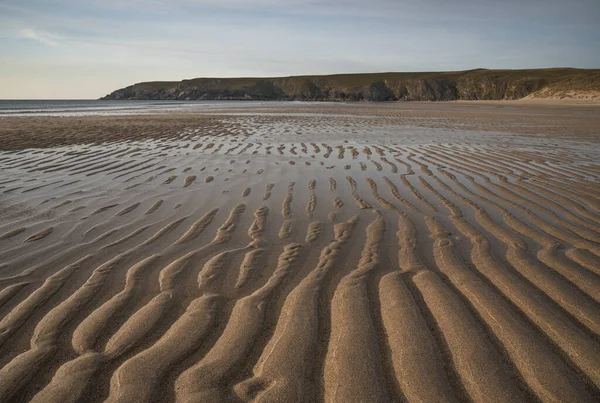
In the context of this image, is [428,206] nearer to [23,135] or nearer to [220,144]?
[220,144]

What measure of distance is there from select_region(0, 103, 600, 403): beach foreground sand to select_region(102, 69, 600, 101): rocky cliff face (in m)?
57.4

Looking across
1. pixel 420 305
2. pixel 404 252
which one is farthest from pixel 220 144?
pixel 420 305

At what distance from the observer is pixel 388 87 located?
316ft

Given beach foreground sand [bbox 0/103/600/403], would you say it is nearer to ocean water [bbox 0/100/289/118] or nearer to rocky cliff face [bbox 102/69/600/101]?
ocean water [bbox 0/100/289/118]

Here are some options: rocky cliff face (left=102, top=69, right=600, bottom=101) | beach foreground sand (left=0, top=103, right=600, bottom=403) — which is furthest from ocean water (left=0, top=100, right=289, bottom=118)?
→ rocky cliff face (left=102, top=69, right=600, bottom=101)

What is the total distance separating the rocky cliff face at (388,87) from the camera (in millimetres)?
68625

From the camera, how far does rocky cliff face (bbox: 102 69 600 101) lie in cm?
6862

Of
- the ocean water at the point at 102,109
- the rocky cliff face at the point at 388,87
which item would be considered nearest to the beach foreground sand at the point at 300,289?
the ocean water at the point at 102,109

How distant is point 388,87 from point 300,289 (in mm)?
98713

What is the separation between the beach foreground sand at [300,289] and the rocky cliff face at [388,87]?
57.4 meters

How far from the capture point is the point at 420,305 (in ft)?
9.86

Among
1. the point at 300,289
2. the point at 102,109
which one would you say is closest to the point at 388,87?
the point at 102,109

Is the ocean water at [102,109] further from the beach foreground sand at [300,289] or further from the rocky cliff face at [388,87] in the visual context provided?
the rocky cliff face at [388,87]

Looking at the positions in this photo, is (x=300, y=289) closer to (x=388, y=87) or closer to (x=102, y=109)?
(x=102, y=109)
